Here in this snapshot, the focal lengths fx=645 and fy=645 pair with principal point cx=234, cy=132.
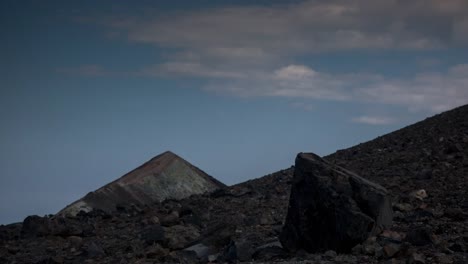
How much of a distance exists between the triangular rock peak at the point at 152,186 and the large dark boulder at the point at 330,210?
7.28 m

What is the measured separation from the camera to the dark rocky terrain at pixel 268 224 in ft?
21.0

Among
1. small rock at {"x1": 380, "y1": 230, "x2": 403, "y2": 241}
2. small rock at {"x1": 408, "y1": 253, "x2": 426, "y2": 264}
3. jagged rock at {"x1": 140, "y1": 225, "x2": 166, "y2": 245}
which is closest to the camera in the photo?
small rock at {"x1": 408, "y1": 253, "x2": 426, "y2": 264}

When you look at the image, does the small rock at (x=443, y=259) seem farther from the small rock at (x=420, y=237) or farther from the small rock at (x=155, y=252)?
the small rock at (x=155, y=252)

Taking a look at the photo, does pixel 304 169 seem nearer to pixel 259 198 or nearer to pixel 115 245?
pixel 115 245

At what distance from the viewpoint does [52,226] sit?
1066cm

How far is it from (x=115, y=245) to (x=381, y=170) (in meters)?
5.79

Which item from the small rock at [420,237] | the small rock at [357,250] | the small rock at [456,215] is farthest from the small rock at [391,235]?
the small rock at [456,215]

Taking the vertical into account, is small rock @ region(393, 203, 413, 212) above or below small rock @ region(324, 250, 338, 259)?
above

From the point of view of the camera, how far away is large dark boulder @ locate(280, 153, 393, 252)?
21.0 feet

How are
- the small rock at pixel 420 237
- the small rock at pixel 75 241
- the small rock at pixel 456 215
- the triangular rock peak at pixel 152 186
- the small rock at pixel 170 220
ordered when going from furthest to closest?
the triangular rock peak at pixel 152 186, the small rock at pixel 170 220, the small rock at pixel 75 241, the small rock at pixel 456 215, the small rock at pixel 420 237

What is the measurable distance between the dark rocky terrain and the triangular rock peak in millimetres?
951

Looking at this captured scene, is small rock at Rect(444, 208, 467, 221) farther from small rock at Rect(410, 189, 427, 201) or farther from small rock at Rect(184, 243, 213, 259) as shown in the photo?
small rock at Rect(184, 243, 213, 259)

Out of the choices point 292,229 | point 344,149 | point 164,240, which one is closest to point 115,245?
point 164,240

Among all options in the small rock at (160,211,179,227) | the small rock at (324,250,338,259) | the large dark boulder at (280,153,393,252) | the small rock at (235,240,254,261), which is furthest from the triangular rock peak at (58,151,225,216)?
the small rock at (324,250,338,259)
